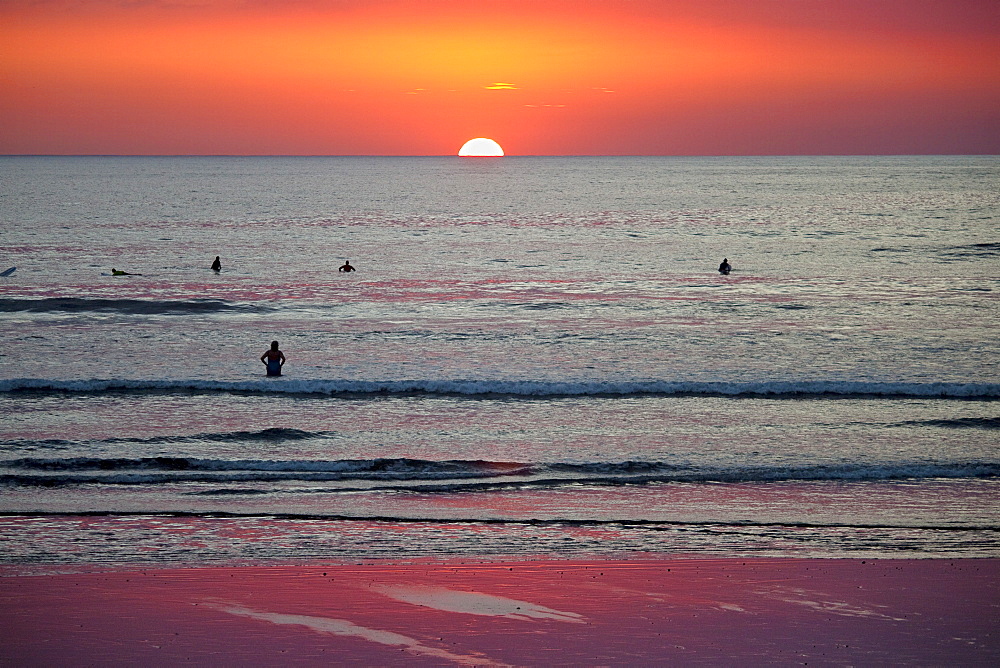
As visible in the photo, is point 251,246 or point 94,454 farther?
point 251,246

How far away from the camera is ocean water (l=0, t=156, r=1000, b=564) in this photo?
12203 millimetres

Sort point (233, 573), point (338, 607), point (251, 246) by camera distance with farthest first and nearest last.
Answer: point (251, 246)
point (233, 573)
point (338, 607)

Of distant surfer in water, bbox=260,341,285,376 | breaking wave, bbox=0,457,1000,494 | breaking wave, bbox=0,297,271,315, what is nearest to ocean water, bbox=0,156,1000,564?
breaking wave, bbox=0,457,1000,494

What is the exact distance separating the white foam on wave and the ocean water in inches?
4.4

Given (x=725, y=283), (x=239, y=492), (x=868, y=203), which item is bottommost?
(x=239, y=492)

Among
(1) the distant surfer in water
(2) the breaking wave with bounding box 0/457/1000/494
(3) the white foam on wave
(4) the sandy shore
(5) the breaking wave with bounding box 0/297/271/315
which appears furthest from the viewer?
(5) the breaking wave with bounding box 0/297/271/315

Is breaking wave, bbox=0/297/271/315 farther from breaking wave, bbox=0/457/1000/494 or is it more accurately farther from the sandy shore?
the sandy shore

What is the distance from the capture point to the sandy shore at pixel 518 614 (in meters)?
8.45

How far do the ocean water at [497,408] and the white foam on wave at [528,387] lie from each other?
0.11 metres

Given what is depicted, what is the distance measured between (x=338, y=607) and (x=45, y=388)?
50.6 feet

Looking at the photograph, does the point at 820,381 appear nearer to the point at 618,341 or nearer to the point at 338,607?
the point at 618,341

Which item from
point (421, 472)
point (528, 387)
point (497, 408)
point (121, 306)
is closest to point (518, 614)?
point (421, 472)

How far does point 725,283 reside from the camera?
4488 centimetres

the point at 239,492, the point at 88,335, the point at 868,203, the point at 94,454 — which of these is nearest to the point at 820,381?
the point at 239,492
